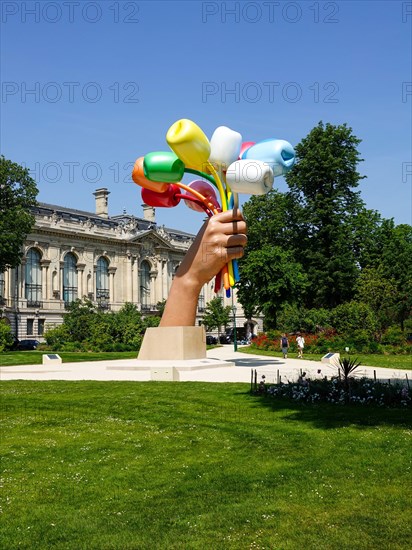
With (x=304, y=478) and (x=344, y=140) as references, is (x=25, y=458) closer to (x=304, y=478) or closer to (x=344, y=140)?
(x=304, y=478)

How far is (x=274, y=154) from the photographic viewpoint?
24500 mm

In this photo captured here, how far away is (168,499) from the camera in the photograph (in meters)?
7.18

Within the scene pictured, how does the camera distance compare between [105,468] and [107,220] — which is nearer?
[105,468]

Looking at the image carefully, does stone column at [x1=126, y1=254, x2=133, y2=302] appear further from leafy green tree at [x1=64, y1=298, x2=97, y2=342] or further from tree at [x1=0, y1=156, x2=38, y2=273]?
tree at [x1=0, y1=156, x2=38, y2=273]

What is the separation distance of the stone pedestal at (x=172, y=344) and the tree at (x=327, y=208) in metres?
23.1

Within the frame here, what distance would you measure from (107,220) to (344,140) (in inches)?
1305

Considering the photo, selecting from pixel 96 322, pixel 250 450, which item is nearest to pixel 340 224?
pixel 96 322

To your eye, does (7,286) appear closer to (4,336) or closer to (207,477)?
(4,336)

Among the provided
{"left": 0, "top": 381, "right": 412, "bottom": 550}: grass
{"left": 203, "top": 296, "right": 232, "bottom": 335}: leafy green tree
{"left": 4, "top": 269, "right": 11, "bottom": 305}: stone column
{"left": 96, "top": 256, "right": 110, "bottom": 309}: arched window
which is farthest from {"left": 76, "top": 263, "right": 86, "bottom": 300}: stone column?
{"left": 0, "top": 381, "right": 412, "bottom": 550}: grass

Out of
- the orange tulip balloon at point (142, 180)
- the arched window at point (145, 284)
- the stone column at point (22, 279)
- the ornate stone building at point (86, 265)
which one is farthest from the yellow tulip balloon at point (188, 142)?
the arched window at point (145, 284)

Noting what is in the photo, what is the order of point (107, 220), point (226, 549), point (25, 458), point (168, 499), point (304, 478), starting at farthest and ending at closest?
point (107, 220), point (25, 458), point (304, 478), point (168, 499), point (226, 549)

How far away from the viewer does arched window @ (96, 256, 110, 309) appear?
71062mm

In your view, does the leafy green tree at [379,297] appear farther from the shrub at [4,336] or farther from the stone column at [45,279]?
the stone column at [45,279]

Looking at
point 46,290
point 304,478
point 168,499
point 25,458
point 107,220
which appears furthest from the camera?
point 107,220
